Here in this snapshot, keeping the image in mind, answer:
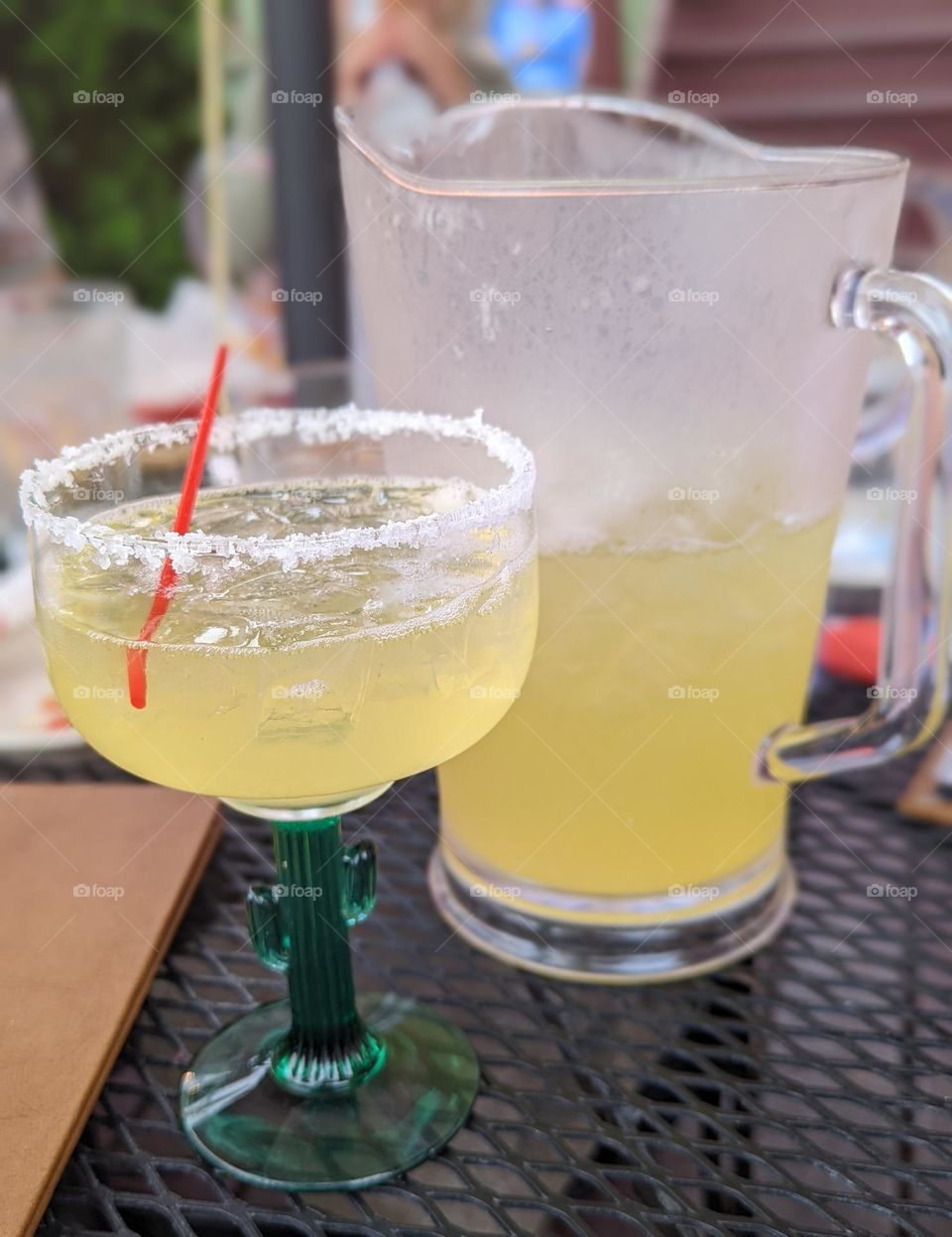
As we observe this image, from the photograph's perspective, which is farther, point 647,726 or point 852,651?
point 852,651

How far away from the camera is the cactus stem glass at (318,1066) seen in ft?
2.02

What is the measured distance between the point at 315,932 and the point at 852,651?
25.2 inches

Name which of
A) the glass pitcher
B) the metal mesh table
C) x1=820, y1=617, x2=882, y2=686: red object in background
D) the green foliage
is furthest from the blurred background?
the metal mesh table

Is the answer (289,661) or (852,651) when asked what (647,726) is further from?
(852,651)

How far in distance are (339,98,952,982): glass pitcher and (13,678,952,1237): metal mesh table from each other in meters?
0.04

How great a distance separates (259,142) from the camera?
2082 millimetres

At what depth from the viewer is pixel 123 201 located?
2.32m

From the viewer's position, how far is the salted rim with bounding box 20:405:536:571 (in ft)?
1.64

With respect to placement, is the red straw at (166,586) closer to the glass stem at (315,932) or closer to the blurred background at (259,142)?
the glass stem at (315,932)

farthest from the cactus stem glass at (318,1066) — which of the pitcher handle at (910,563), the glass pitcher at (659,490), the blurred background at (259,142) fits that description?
the blurred background at (259,142)

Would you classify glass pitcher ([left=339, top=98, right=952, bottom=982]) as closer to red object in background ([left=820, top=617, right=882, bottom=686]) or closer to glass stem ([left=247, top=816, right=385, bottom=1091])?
glass stem ([left=247, top=816, right=385, bottom=1091])

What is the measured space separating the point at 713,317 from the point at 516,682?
0.23 m

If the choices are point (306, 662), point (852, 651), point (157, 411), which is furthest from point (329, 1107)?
point (157, 411)

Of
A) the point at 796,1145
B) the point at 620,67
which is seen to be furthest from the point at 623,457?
the point at 620,67
